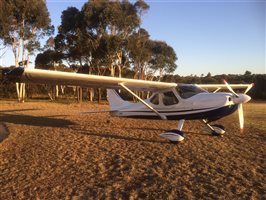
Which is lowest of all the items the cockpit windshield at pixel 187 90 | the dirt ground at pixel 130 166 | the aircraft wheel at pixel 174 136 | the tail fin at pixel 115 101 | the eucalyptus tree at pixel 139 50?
the dirt ground at pixel 130 166

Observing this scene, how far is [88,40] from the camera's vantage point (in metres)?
37.9

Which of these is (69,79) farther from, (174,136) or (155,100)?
(174,136)

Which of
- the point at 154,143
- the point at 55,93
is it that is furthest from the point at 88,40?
the point at 154,143

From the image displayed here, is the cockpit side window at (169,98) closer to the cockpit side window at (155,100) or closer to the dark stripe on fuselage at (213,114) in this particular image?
the cockpit side window at (155,100)

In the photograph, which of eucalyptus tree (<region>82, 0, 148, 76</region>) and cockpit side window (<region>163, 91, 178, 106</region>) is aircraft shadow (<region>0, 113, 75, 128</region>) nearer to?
cockpit side window (<region>163, 91, 178, 106</region>)

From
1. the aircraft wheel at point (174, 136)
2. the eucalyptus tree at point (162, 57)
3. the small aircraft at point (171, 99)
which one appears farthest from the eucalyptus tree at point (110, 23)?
the aircraft wheel at point (174, 136)

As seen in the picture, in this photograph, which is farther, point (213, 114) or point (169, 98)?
point (169, 98)

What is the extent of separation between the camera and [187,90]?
11930 millimetres

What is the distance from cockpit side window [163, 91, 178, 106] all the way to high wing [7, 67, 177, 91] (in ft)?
1.20

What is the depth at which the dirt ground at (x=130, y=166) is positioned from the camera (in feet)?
19.0

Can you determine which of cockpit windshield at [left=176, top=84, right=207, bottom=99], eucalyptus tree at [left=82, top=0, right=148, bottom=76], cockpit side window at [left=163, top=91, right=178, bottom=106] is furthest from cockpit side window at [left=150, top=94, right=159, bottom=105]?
eucalyptus tree at [left=82, top=0, right=148, bottom=76]

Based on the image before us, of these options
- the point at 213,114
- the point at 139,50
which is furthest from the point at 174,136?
the point at 139,50

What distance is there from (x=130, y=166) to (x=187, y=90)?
541cm

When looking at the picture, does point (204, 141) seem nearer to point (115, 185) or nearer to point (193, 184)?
point (193, 184)
